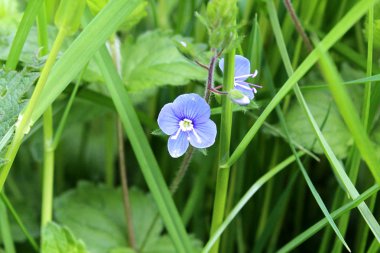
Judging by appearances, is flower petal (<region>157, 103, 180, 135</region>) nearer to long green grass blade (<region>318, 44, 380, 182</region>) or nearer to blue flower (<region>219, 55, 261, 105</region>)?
blue flower (<region>219, 55, 261, 105</region>)

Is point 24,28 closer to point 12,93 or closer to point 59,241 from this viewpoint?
point 12,93

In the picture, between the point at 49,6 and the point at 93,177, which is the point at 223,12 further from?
the point at 93,177

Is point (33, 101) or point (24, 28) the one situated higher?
point (24, 28)

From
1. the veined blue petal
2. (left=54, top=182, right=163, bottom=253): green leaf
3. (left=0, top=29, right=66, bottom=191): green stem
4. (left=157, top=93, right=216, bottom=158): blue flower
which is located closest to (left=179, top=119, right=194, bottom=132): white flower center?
(left=157, top=93, right=216, bottom=158): blue flower

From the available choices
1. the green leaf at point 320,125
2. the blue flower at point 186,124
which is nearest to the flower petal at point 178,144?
the blue flower at point 186,124

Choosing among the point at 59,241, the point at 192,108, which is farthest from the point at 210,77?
the point at 59,241

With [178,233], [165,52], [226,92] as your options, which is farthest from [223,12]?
[165,52]
